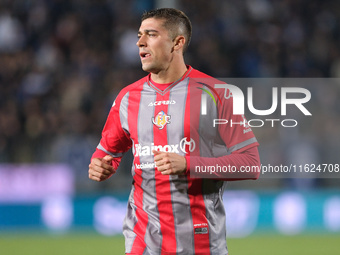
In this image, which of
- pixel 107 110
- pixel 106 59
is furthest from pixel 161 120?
pixel 106 59

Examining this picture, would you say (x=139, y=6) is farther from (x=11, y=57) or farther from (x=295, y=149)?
(x=295, y=149)

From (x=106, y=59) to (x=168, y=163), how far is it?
9.07 m

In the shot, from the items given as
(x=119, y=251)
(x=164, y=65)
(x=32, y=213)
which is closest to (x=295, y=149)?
(x=119, y=251)

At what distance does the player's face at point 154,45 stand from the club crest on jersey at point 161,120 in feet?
0.92

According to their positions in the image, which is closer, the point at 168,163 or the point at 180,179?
the point at 168,163

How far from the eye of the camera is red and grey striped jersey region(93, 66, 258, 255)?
13.4 feet

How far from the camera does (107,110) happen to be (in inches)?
430

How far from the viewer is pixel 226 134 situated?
4090mm

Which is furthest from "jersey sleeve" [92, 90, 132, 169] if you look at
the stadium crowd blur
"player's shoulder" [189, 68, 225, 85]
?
the stadium crowd blur

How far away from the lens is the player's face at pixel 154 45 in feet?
13.8

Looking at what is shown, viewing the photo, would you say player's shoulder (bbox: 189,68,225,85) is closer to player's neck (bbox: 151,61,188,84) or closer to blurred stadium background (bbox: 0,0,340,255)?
player's neck (bbox: 151,61,188,84)

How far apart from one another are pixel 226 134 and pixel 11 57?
8.75 meters

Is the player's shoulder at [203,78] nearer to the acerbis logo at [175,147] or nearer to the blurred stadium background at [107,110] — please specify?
the acerbis logo at [175,147]

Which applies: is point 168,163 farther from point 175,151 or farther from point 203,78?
point 203,78
